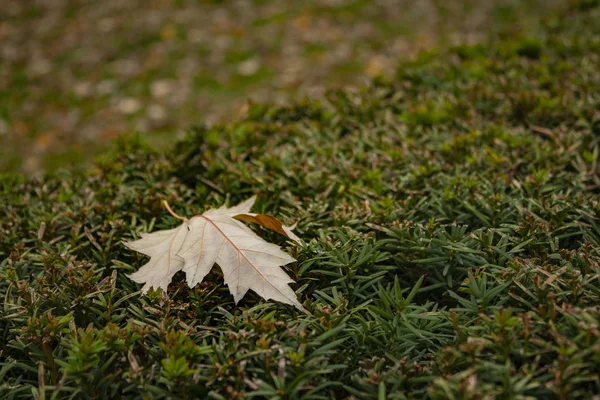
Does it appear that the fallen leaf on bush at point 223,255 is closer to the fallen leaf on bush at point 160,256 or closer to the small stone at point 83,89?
the fallen leaf on bush at point 160,256

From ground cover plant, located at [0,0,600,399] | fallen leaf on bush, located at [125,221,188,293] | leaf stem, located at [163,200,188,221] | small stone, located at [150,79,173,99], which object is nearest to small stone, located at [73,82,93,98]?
small stone, located at [150,79,173,99]

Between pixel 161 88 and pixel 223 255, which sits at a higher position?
pixel 223 255

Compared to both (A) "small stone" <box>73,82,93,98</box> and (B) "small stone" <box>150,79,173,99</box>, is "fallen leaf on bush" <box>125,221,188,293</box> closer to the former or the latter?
(B) "small stone" <box>150,79,173,99</box>

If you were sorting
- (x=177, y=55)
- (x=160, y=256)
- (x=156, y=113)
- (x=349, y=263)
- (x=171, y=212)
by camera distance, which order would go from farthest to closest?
(x=177, y=55) < (x=156, y=113) < (x=171, y=212) < (x=160, y=256) < (x=349, y=263)

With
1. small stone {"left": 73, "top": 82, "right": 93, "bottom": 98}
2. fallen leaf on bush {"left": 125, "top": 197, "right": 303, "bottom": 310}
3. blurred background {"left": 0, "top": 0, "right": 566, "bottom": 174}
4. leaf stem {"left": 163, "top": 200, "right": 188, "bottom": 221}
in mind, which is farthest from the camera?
small stone {"left": 73, "top": 82, "right": 93, "bottom": 98}

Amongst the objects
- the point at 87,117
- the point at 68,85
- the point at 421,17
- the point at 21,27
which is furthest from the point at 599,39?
Result: the point at 21,27

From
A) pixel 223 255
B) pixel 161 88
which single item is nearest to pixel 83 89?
pixel 161 88

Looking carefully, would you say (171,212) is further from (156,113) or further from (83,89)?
(83,89)

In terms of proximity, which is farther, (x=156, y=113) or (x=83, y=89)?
(x=83, y=89)
